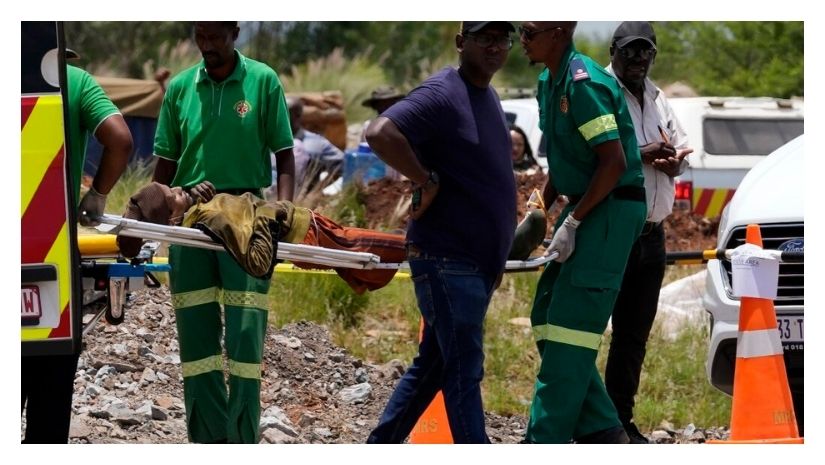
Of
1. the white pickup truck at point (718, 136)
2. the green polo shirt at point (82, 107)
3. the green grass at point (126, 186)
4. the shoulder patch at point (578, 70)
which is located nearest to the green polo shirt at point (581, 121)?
the shoulder patch at point (578, 70)

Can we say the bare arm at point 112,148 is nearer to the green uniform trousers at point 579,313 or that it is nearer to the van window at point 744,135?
the green uniform trousers at point 579,313

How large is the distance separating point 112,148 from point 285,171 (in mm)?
1204

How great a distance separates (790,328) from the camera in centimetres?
675

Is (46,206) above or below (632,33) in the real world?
below

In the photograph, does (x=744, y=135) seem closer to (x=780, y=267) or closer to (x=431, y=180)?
(x=780, y=267)

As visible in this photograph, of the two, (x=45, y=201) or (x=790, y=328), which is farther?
(x=790, y=328)

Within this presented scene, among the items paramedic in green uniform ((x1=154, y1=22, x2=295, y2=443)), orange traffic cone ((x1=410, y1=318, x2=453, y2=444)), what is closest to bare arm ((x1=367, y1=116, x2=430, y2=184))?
paramedic in green uniform ((x1=154, y1=22, x2=295, y2=443))

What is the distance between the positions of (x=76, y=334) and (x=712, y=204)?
9358 mm

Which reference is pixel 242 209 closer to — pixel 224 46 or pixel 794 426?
pixel 224 46

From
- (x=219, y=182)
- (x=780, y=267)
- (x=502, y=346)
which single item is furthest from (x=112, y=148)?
(x=502, y=346)

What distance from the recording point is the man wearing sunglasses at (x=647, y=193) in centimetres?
679

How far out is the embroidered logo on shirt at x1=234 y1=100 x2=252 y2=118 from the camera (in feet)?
20.8

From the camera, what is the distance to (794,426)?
6.44 meters

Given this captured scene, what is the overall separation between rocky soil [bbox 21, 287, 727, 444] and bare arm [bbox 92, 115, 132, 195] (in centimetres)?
156
